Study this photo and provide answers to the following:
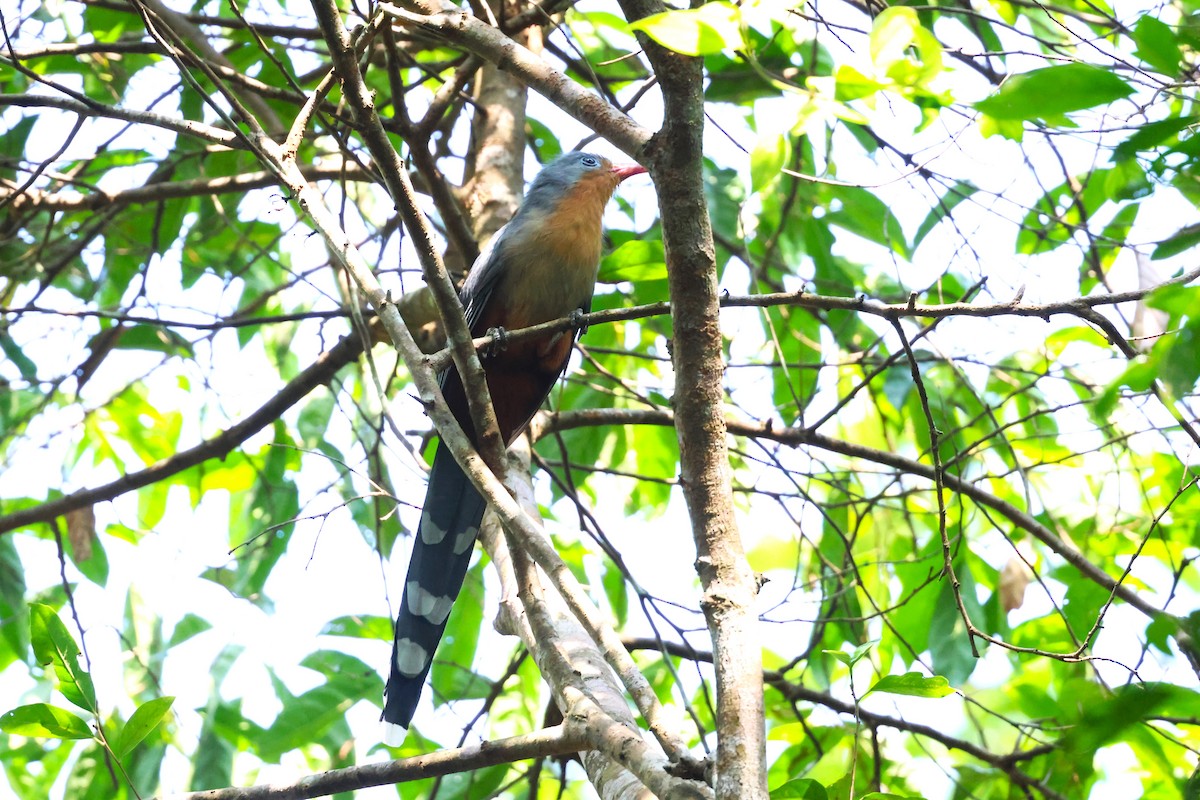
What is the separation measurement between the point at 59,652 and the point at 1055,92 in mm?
2019

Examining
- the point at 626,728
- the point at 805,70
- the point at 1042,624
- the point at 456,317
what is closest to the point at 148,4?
the point at 456,317

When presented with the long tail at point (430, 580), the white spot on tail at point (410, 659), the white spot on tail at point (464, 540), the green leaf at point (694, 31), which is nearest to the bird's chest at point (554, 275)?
the long tail at point (430, 580)

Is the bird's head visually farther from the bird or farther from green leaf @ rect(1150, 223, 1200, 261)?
green leaf @ rect(1150, 223, 1200, 261)

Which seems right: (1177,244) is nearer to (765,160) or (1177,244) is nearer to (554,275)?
(765,160)

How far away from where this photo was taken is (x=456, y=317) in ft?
6.78

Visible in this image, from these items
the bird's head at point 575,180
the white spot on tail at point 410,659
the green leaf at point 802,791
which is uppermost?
the bird's head at point 575,180

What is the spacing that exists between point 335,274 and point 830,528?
6.53 feet

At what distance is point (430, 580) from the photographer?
3229 mm

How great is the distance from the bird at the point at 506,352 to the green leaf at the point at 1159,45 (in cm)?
218

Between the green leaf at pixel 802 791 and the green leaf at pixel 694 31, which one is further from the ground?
the green leaf at pixel 694 31

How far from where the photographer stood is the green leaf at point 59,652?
6.81 feet

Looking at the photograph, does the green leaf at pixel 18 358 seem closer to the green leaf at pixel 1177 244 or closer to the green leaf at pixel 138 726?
the green leaf at pixel 138 726

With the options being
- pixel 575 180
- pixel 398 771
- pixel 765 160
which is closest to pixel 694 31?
pixel 765 160

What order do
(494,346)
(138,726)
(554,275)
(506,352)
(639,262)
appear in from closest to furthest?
(138,726), (639,262), (494,346), (506,352), (554,275)
